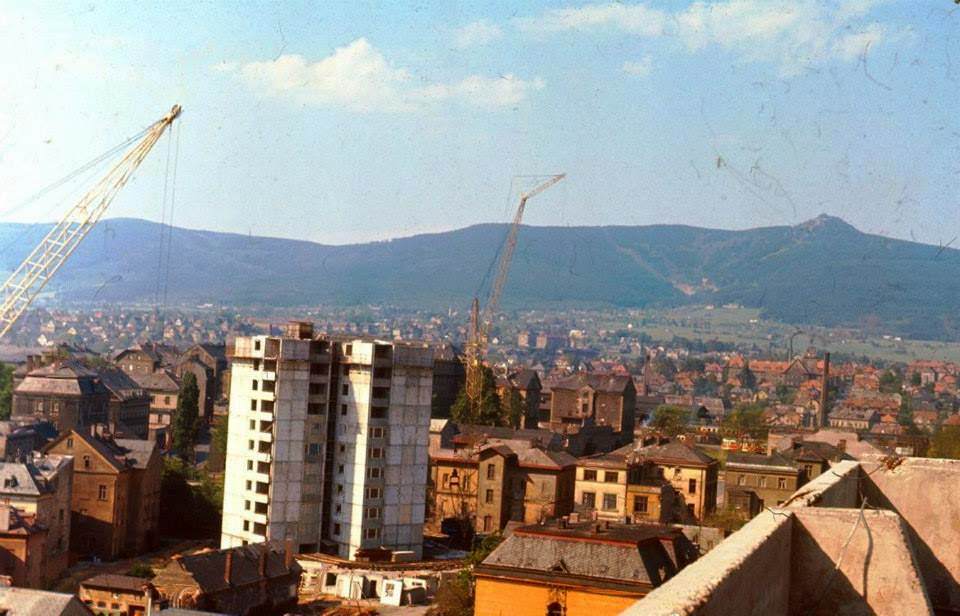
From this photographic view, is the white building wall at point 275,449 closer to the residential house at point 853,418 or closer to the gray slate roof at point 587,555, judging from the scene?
the gray slate roof at point 587,555

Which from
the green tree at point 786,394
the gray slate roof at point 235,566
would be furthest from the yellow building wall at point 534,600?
the green tree at point 786,394

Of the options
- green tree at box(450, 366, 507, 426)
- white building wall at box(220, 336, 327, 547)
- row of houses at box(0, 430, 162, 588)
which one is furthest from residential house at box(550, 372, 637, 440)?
white building wall at box(220, 336, 327, 547)

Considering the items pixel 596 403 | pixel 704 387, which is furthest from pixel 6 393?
pixel 704 387

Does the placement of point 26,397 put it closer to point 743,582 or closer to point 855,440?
point 855,440

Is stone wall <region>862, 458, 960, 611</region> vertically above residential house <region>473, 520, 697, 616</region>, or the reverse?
stone wall <region>862, 458, 960, 611</region>

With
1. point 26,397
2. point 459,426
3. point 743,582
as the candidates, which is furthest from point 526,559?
point 26,397

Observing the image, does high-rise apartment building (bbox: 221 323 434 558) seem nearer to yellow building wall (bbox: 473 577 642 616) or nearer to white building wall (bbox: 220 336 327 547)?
white building wall (bbox: 220 336 327 547)

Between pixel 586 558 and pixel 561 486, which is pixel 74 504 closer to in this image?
pixel 561 486

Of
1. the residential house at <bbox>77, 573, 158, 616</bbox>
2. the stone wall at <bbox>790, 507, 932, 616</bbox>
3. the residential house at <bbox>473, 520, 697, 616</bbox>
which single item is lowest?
the residential house at <bbox>77, 573, 158, 616</bbox>
